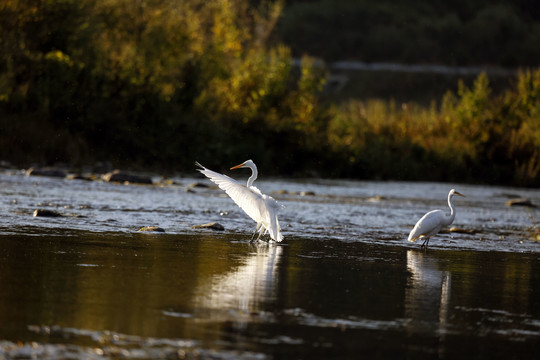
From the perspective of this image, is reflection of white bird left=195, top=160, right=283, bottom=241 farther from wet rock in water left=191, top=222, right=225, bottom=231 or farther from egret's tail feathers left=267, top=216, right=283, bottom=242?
wet rock in water left=191, top=222, right=225, bottom=231

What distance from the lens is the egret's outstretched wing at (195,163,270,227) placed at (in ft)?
44.6

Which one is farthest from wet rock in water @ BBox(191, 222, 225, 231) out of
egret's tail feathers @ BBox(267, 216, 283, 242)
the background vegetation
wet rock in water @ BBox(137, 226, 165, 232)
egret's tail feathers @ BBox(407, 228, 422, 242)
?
the background vegetation

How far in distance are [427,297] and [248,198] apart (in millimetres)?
5105

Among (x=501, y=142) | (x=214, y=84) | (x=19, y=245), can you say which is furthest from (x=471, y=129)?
(x=19, y=245)

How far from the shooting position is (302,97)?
37250 millimetres

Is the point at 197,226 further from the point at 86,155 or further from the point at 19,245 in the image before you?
the point at 86,155

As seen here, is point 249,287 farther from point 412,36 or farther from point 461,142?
point 412,36

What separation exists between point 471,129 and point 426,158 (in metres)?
2.40

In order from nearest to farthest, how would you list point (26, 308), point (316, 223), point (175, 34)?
point (26, 308), point (316, 223), point (175, 34)

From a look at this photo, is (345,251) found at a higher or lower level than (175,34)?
lower

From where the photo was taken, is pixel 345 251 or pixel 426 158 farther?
pixel 426 158

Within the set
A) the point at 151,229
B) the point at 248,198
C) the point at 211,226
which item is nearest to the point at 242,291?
the point at 151,229

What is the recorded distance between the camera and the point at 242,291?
348 inches

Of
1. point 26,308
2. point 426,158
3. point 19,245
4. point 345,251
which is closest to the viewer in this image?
point 26,308
